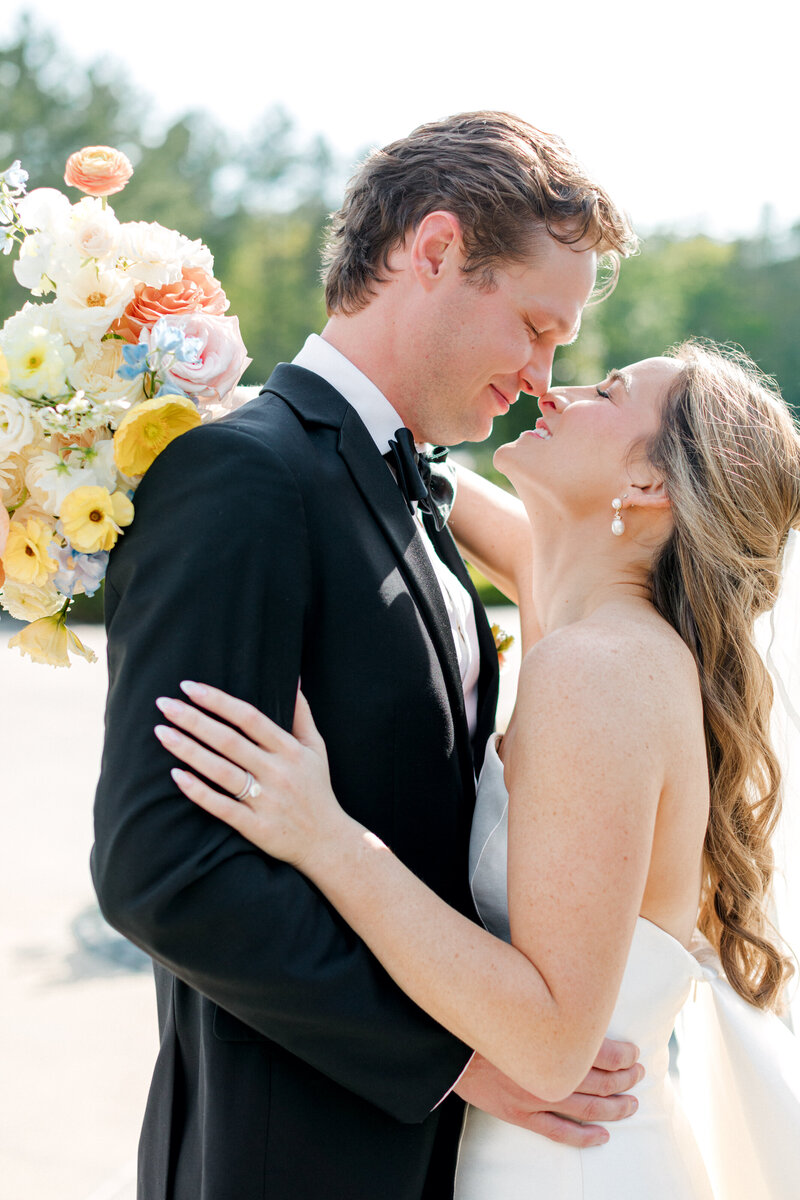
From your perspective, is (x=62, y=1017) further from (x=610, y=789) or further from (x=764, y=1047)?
(x=610, y=789)

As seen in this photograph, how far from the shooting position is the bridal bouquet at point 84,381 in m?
1.80

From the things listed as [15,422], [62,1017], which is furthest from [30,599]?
[62,1017]

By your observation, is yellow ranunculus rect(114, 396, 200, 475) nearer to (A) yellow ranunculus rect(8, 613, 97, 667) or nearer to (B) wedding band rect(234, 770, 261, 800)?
(A) yellow ranunculus rect(8, 613, 97, 667)

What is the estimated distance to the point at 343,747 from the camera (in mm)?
1907

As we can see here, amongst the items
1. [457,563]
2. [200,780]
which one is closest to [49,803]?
[457,563]

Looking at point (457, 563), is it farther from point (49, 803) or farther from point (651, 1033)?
point (49, 803)

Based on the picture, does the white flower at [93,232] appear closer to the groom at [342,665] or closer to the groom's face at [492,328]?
the groom at [342,665]

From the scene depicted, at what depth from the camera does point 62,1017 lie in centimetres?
539

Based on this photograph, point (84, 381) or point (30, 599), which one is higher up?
point (84, 381)

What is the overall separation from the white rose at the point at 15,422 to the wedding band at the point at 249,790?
0.68 m

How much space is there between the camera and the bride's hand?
5.40ft

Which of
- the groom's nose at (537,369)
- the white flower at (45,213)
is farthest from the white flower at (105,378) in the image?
the groom's nose at (537,369)

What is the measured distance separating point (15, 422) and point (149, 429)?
23 cm

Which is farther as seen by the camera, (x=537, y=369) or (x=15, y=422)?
(x=537, y=369)
